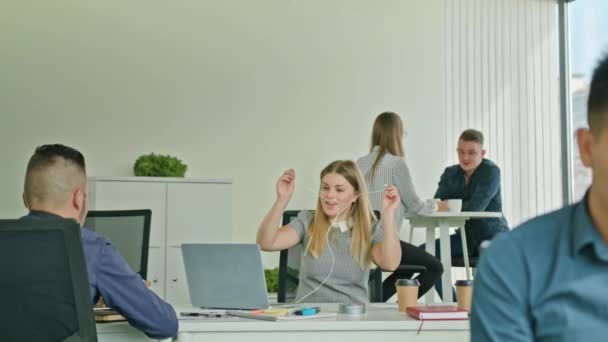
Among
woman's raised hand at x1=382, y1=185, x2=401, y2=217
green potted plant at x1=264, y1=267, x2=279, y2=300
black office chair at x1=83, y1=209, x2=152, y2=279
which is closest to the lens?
woman's raised hand at x1=382, y1=185, x2=401, y2=217

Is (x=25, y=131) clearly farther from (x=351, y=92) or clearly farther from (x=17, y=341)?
(x=17, y=341)

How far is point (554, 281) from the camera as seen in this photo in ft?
3.65

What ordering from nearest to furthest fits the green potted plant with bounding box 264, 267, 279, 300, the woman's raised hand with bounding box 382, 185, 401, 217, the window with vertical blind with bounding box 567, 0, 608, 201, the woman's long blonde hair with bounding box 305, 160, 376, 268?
the woman's raised hand with bounding box 382, 185, 401, 217, the woman's long blonde hair with bounding box 305, 160, 376, 268, the green potted plant with bounding box 264, 267, 279, 300, the window with vertical blind with bounding box 567, 0, 608, 201

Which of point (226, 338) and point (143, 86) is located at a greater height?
point (143, 86)

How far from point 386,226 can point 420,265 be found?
175 centimetres

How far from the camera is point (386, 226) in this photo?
348 cm

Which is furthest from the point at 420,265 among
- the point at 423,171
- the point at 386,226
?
the point at 423,171

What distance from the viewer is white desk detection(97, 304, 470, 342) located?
243 centimetres

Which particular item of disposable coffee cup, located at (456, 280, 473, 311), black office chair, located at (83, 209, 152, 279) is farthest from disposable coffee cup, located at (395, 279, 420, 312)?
black office chair, located at (83, 209, 152, 279)

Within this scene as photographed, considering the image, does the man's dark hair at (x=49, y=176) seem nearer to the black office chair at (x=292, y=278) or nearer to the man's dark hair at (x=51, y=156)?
the man's dark hair at (x=51, y=156)

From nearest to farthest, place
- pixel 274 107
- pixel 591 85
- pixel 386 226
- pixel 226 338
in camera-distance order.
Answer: pixel 591 85
pixel 226 338
pixel 386 226
pixel 274 107

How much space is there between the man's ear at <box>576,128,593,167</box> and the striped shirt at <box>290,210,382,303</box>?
2.40m

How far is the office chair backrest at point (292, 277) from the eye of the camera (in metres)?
3.76

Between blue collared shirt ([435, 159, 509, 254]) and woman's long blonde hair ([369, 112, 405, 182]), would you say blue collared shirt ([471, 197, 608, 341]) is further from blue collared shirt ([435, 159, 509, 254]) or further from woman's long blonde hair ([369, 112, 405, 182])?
blue collared shirt ([435, 159, 509, 254])
